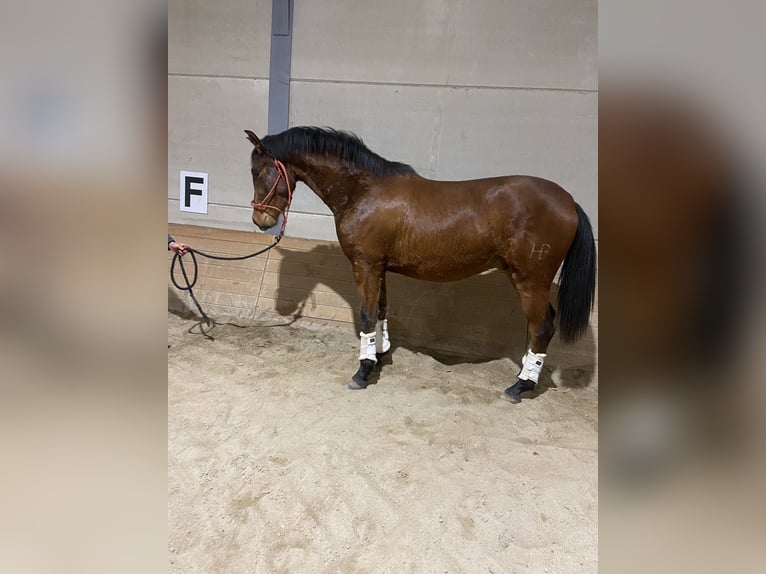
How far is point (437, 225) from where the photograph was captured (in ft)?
8.19

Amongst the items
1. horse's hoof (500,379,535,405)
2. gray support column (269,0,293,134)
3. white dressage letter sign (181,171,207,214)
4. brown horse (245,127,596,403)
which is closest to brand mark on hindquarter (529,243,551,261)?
brown horse (245,127,596,403)

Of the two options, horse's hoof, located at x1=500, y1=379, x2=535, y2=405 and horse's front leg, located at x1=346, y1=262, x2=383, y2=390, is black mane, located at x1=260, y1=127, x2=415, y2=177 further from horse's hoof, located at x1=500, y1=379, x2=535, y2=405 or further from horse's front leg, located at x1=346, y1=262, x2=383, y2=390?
horse's hoof, located at x1=500, y1=379, x2=535, y2=405

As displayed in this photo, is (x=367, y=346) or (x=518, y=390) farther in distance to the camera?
(x=367, y=346)

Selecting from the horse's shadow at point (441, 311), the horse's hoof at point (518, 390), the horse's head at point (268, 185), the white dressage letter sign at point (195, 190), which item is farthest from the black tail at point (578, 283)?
the white dressage letter sign at point (195, 190)

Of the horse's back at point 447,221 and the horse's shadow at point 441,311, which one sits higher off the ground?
the horse's back at point 447,221

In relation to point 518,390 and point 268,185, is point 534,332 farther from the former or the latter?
point 268,185

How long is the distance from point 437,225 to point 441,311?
3.57 ft

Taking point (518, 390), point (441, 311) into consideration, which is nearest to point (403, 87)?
point (441, 311)

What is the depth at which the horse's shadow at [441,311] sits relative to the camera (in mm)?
3098

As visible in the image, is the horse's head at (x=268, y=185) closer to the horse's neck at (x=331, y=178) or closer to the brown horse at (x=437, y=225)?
the brown horse at (x=437, y=225)

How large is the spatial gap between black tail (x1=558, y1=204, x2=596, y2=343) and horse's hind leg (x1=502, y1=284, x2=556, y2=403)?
0.32ft
